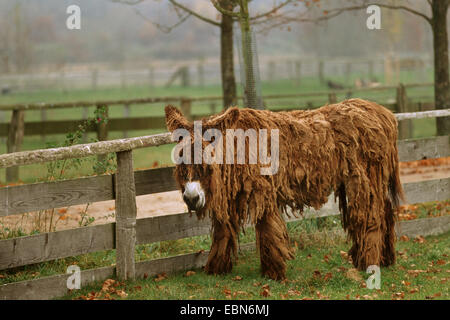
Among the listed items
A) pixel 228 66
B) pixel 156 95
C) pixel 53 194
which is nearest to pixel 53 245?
pixel 53 194

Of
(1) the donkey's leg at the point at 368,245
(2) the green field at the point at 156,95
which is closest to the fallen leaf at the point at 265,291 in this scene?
(1) the donkey's leg at the point at 368,245

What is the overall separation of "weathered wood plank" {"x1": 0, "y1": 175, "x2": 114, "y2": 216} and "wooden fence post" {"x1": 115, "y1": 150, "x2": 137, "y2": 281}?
10 centimetres

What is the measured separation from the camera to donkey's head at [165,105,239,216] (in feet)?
15.6

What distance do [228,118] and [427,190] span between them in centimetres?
340

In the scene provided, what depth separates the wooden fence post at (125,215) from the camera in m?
5.22

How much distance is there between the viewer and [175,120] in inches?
196

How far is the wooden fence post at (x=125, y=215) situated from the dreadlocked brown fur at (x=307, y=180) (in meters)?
0.56

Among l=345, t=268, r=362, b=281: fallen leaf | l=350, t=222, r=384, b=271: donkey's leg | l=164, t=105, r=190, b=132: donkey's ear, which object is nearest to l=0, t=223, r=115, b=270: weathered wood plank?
l=164, t=105, r=190, b=132: donkey's ear

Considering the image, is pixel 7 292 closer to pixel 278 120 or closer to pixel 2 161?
pixel 2 161

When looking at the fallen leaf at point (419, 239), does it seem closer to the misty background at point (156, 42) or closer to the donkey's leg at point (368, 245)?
the donkey's leg at point (368, 245)

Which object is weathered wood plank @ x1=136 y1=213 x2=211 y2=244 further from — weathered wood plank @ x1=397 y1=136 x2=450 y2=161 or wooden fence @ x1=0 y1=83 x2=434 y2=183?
wooden fence @ x1=0 y1=83 x2=434 y2=183

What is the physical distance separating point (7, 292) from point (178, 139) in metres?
1.73

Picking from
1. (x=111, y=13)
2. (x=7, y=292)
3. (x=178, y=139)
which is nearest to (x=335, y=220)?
(x=178, y=139)

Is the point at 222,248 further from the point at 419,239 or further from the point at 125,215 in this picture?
the point at 419,239
